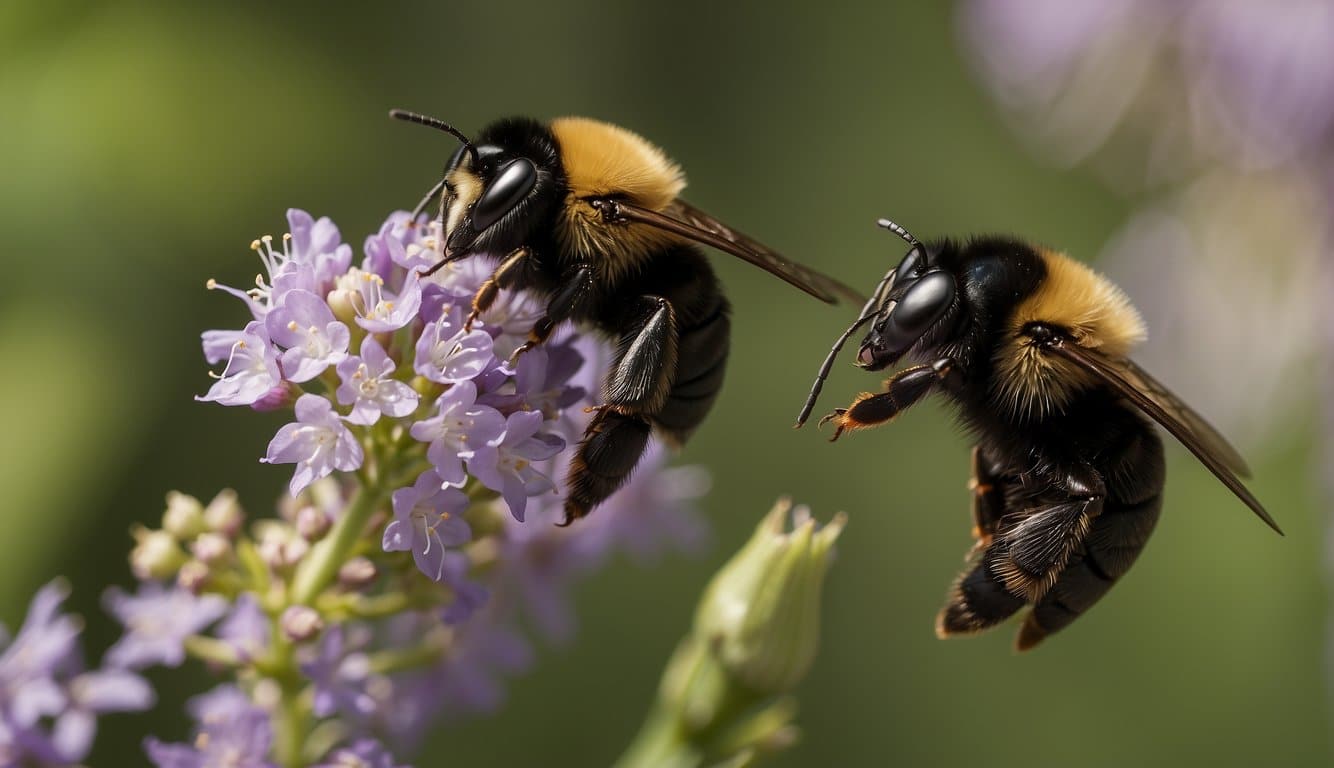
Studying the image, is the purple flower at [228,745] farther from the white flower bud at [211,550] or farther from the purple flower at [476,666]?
the purple flower at [476,666]

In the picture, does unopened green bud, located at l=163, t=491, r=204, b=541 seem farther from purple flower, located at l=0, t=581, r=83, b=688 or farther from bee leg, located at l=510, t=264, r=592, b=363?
bee leg, located at l=510, t=264, r=592, b=363

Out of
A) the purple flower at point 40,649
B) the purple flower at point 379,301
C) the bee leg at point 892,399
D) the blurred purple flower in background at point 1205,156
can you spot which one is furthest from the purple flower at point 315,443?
the blurred purple flower in background at point 1205,156

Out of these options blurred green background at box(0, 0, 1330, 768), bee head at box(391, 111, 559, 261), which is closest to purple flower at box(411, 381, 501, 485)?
bee head at box(391, 111, 559, 261)

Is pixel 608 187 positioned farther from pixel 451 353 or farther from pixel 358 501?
pixel 358 501

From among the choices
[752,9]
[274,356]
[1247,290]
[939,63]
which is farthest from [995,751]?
[274,356]

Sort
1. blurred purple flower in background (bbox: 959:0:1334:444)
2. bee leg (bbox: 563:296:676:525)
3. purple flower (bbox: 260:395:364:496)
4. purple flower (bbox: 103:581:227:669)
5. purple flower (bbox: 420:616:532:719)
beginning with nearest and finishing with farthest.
→ 1. purple flower (bbox: 260:395:364:496)
2. bee leg (bbox: 563:296:676:525)
3. purple flower (bbox: 103:581:227:669)
4. purple flower (bbox: 420:616:532:719)
5. blurred purple flower in background (bbox: 959:0:1334:444)

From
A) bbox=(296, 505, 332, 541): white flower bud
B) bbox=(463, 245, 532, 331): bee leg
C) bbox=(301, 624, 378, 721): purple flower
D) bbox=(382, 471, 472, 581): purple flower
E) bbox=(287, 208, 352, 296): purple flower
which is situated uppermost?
bbox=(463, 245, 532, 331): bee leg

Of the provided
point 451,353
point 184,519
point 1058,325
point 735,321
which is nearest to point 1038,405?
point 1058,325
